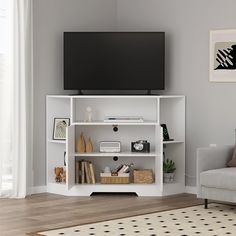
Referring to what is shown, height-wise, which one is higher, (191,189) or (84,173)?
(84,173)

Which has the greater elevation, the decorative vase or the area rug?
the decorative vase

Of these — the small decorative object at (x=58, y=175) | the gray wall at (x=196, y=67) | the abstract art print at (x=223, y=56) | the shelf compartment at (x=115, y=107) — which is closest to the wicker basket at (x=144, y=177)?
the gray wall at (x=196, y=67)

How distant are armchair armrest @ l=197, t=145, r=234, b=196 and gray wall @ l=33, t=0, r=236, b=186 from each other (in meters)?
0.52

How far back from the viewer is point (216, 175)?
20.3 feet

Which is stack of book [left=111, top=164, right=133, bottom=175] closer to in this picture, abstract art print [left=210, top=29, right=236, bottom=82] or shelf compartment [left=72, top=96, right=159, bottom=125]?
shelf compartment [left=72, top=96, right=159, bottom=125]

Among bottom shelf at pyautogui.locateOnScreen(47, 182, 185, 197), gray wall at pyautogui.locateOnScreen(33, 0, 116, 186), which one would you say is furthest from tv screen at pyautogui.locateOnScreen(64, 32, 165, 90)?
bottom shelf at pyautogui.locateOnScreen(47, 182, 185, 197)

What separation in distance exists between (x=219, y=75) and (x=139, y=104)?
101 cm

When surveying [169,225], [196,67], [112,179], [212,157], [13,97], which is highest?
[196,67]

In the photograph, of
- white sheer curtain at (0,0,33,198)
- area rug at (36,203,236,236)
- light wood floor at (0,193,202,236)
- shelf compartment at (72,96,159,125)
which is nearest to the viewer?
area rug at (36,203,236,236)

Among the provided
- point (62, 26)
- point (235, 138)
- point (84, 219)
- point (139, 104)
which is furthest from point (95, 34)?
point (84, 219)

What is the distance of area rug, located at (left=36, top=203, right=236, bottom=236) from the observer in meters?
5.33

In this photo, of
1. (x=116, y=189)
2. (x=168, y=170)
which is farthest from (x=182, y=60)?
Result: (x=116, y=189)

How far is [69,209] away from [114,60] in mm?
1943

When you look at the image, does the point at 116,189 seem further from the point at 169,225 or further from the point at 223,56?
the point at 223,56
